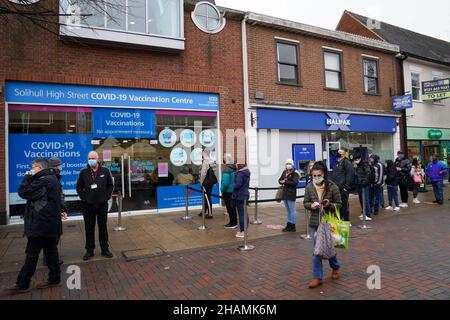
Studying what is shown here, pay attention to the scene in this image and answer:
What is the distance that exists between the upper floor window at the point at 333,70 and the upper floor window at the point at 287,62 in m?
1.72

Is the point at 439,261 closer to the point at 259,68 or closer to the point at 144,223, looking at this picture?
the point at 144,223

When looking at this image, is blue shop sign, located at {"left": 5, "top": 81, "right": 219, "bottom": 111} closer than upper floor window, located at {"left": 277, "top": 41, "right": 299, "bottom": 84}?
Yes

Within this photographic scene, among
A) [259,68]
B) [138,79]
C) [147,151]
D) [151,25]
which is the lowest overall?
[147,151]

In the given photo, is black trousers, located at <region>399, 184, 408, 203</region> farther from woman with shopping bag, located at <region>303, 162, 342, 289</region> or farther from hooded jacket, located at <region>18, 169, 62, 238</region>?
hooded jacket, located at <region>18, 169, 62, 238</region>

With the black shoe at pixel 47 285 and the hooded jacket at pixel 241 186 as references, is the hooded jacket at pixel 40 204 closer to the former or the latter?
the black shoe at pixel 47 285

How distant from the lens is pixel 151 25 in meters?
10.3

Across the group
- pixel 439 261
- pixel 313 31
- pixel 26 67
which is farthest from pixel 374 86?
pixel 26 67

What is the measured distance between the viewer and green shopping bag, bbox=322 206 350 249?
14.6 ft

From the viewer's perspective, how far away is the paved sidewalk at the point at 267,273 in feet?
13.9

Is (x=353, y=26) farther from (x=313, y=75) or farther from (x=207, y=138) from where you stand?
(x=207, y=138)

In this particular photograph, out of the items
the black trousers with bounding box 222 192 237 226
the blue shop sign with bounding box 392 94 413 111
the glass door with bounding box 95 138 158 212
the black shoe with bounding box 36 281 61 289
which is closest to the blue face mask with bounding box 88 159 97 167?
the black shoe with bounding box 36 281 61 289

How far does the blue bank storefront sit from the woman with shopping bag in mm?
7357

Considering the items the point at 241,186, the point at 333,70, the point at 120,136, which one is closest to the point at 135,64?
the point at 120,136
